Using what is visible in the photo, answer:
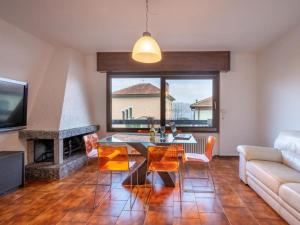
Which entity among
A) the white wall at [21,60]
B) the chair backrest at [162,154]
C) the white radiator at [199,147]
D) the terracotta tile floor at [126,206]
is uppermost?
the white wall at [21,60]

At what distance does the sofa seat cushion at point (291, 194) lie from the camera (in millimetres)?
2045

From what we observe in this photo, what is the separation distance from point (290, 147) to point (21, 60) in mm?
4392

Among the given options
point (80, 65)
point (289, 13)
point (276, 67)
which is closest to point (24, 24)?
point (80, 65)

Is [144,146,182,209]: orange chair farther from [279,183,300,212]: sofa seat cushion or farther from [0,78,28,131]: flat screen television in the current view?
[0,78,28,131]: flat screen television

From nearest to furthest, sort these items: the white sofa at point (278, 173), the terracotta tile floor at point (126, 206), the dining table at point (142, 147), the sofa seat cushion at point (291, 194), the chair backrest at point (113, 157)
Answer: the sofa seat cushion at point (291, 194) → the white sofa at point (278, 173) → the terracotta tile floor at point (126, 206) → the chair backrest at point (113, 157) → the dining table at point (142, 147)

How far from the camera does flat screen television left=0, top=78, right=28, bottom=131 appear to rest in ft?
10.7

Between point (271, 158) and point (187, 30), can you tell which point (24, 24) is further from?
point (271, 158)

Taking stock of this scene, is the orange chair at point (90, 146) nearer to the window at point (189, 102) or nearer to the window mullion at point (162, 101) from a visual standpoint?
the window mullion at point (162, 101)

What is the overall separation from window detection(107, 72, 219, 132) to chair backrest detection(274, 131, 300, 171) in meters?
1.91

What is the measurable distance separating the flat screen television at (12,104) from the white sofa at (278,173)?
3669 millimetres

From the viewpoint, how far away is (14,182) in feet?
10.3

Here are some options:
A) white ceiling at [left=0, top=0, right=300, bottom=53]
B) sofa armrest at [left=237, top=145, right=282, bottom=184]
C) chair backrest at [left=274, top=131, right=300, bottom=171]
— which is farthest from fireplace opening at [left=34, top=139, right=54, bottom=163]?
chair backrest at [left=274, top=131, right=300, bottom=171]

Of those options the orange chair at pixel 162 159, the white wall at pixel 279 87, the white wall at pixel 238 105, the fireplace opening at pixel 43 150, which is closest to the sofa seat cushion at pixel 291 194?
the orange chair at pixel 162 159

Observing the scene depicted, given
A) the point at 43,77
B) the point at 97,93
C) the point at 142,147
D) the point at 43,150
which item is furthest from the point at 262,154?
the point at 43,77
